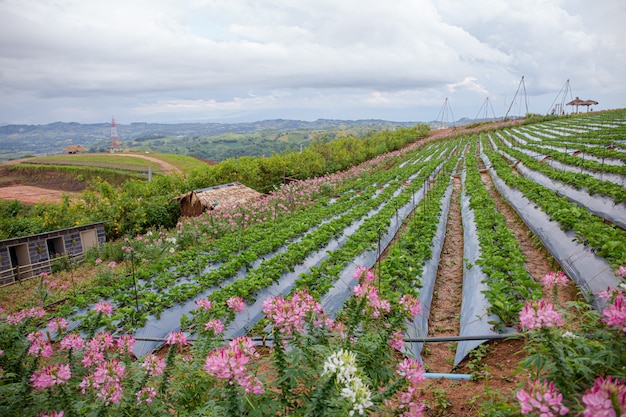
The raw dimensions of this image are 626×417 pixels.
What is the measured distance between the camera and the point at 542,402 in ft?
5.44

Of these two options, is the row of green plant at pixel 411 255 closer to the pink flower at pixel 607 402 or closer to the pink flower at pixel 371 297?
the pink flower at pixel 371 297

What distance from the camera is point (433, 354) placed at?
5383 millimetres

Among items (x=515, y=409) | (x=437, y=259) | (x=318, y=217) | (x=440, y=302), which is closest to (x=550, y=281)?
(x=515, y=409)

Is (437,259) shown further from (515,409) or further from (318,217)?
(515,409)

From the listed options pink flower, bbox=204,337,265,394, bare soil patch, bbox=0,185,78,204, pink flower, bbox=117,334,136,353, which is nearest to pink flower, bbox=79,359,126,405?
pink flower, bbox=117,334,136,353

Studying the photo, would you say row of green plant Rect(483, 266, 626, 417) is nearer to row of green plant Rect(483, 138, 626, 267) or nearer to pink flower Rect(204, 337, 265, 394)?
pink flower Rect(204, 337, 265, 394)

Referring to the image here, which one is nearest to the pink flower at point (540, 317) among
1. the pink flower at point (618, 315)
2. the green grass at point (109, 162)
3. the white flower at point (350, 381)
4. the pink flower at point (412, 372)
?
the pink flower at point (618, 315)

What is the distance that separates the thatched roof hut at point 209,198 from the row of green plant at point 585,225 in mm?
12624

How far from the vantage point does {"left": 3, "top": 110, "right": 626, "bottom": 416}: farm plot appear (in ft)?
8.07

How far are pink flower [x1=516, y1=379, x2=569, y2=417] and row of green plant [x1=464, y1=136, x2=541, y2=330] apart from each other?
382 cm

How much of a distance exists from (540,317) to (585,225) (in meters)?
7.11

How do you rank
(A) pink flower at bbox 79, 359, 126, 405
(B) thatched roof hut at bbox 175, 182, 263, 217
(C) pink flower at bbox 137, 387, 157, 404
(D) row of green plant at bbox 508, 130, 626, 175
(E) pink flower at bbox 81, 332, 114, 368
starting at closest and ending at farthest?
1. (A) pink flower at bbox 79, 359, 126, 405
2. (C) pink flower at bbox 137, 387, 157, 404
3. (E) pink flower at bbox 81, 332, 114, 368
4. (D) row of green plant at bbox 508, 130, 626, 175
5. (B) thatched roof hut at bbox 175, 182, 263, 217

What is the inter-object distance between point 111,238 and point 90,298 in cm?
963

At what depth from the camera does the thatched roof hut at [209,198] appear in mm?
17828
